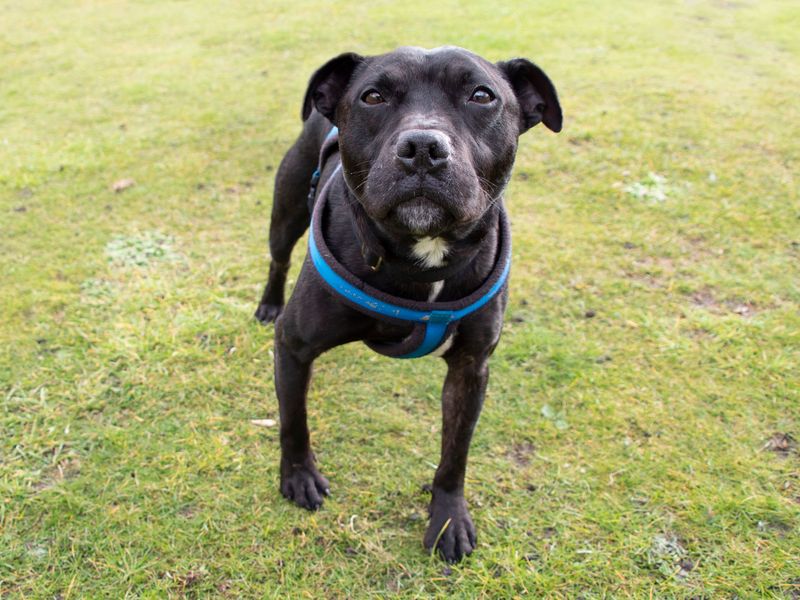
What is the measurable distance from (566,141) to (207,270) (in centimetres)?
353

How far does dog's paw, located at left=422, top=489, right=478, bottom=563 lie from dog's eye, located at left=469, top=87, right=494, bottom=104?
167cm

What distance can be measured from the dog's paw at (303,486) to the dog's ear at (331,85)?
1557mm

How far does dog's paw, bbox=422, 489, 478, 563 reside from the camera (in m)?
2.84

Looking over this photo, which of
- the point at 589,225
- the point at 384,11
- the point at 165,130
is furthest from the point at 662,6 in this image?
the point at 165,130

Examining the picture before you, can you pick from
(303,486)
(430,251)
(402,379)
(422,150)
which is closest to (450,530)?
(303,486)

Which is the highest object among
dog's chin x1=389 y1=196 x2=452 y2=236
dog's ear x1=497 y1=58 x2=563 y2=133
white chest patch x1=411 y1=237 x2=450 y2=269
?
dog's ear x1=497 y1=58 x2=563 y2=133

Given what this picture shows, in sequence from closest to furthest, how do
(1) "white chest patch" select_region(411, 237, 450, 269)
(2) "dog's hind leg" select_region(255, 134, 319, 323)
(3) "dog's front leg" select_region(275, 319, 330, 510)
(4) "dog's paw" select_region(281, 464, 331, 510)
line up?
1. (1) "white chest patch" select_region(411, 237, 450, 269)
2. (3) "dog's front leg" select_region(275, 319, 330, 510)
3. (4) "dog's paw" select_region(281, 464, 331, 510)
4. (2) "dog's hind leg" select_region(255, 134, 319, 323)

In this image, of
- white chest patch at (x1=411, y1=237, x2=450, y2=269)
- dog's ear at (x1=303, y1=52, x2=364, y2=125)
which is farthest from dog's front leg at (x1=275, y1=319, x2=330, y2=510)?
dog's ear at (x1=303, y1=52, x2=364, y2=125)

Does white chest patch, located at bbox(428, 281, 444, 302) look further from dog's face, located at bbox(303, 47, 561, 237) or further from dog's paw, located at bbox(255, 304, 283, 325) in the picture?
dog's paw, located at bbox(255, 304, 283, 325)

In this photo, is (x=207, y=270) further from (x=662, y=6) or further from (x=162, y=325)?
(x=662, y=6)

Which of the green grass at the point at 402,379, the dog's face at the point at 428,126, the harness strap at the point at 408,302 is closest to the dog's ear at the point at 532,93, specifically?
the dog's face at the point at 428,126

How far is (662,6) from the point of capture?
10172 mm

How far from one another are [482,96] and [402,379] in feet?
5.91

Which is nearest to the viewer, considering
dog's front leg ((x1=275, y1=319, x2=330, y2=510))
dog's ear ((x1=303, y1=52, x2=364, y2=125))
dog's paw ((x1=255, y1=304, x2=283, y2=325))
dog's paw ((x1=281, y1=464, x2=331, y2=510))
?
dog's ear ((x1=303, y1=52, x2=364, y2=125))
